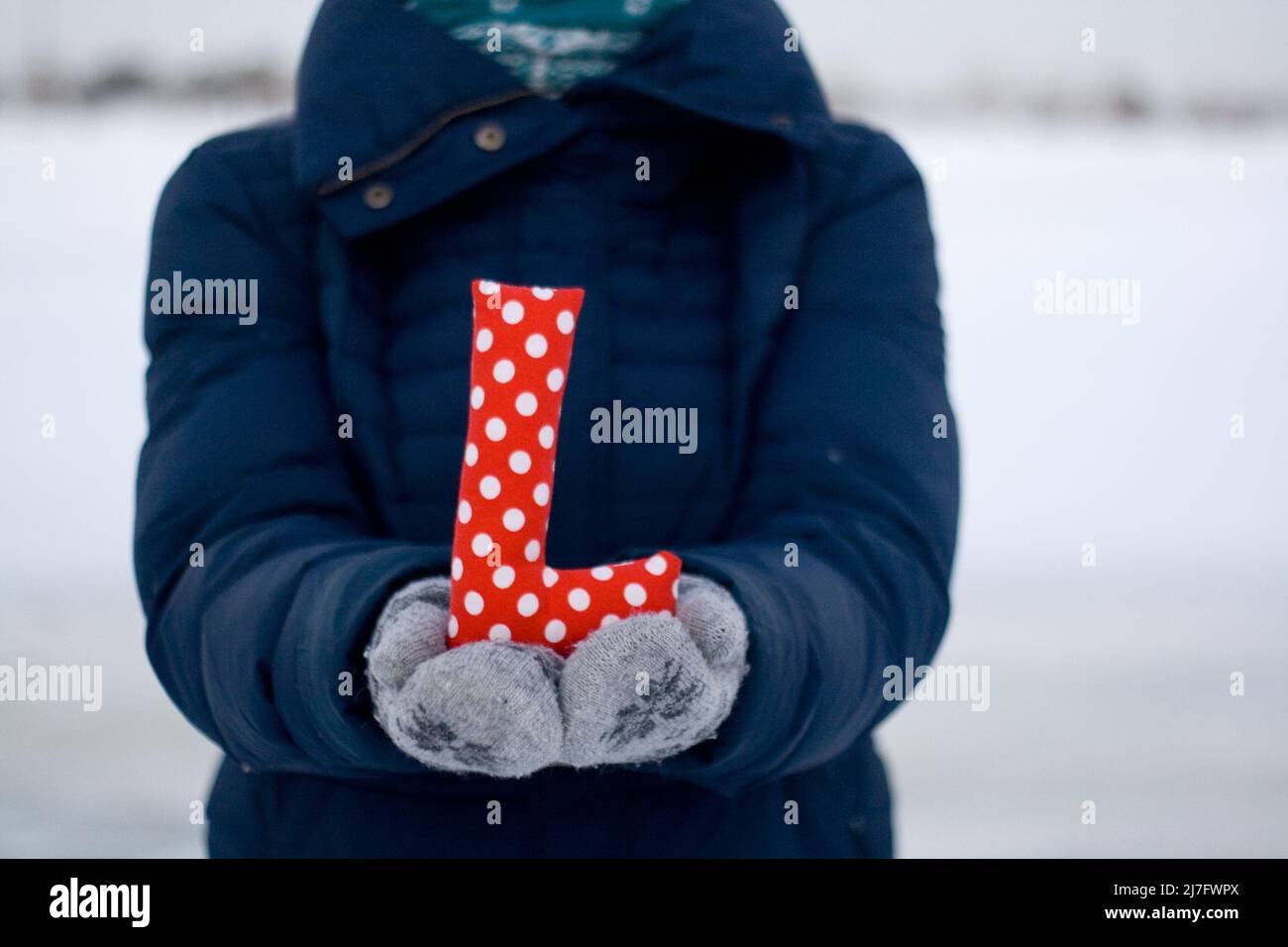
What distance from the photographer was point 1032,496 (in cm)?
257

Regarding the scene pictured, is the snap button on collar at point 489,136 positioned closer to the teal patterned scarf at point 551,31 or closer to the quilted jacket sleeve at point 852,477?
the teal patterned scarf at point 551,31

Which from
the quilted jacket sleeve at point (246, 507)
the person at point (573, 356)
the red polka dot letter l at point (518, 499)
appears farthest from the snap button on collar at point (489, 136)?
the red polka dot letter l at point (518, 499)

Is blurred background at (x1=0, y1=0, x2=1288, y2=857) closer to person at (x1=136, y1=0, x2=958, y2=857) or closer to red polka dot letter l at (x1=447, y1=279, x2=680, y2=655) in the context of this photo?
person at (x1=136, y1=0, x2=958, y2=857)

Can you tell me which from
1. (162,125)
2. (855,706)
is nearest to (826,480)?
(855,706)

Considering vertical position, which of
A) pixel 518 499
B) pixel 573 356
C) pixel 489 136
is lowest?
pixel 518 499

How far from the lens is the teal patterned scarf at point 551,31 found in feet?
2.51

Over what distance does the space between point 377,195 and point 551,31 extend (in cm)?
14

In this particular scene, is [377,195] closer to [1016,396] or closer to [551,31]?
[551,31]

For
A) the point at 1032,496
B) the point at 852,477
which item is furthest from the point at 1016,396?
the point at 852,477

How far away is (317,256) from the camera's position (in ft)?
2.53

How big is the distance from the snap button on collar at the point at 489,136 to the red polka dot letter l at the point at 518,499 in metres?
0.26

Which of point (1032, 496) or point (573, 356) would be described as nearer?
point (573, 356)

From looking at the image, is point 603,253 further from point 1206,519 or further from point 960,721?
point 1206,519
